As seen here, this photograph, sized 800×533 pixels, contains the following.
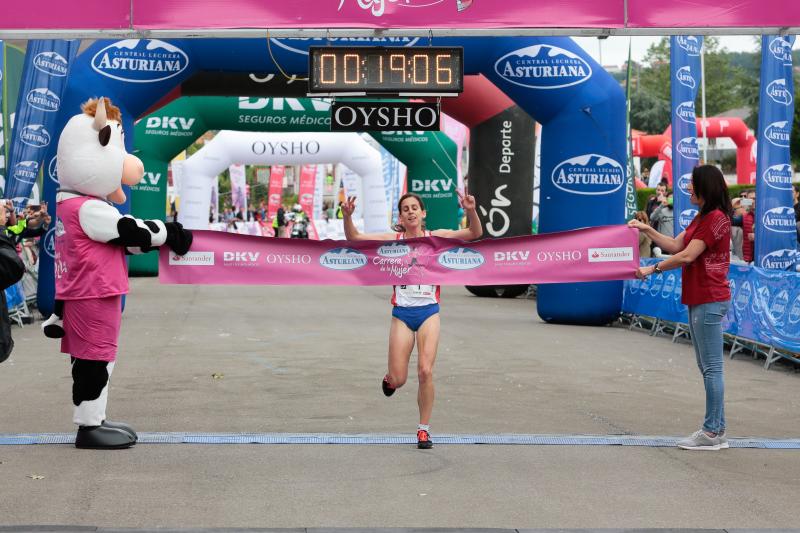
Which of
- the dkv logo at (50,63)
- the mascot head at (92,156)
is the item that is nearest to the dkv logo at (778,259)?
the dkv logo at (50,63)

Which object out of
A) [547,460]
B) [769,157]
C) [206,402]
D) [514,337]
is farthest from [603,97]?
[547,460]

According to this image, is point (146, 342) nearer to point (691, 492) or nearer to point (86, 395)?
point (86, 395)

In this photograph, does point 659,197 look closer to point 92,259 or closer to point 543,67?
point 543,67

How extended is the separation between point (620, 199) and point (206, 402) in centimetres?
895

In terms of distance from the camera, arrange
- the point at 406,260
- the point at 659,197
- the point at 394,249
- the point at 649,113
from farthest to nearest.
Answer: the point at 649,113
the point at 659,197
the point at 394,249
the point at 406,260

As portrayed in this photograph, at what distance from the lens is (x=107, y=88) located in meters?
16.6

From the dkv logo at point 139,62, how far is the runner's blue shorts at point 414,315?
939cm

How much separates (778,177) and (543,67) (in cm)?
348

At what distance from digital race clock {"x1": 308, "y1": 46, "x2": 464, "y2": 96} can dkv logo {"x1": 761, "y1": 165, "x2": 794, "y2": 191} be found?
7015 millimetres

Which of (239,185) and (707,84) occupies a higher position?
(707,84)

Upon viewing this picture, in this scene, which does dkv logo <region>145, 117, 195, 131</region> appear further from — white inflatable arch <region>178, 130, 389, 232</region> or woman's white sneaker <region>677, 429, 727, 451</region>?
woman's white sneaker <region>677, 429, 727, 451</region>

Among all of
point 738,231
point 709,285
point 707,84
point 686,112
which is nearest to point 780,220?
point 686,112

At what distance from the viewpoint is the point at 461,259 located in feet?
27.6

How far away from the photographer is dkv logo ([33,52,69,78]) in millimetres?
16594
